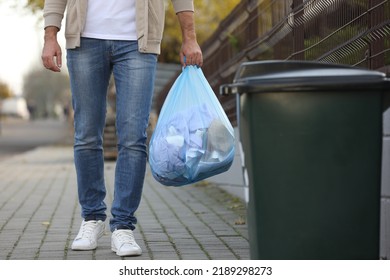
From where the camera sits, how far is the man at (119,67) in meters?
4.89

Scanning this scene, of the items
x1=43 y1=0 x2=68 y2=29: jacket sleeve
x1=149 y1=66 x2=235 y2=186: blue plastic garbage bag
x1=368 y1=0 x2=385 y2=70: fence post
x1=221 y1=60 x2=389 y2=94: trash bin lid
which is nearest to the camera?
x1=221 y1=60 x2=389 y2=94: trash bin lid

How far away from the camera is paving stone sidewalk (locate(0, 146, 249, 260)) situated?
16.7 feet

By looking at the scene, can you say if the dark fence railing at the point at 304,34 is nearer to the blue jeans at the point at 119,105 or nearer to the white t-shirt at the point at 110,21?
the blue jeans at the point at 119,105

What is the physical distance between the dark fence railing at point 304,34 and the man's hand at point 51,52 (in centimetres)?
171

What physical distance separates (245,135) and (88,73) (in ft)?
4.83

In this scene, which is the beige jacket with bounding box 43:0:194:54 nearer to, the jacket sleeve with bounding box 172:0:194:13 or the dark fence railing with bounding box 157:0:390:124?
the jacket sleeve with bounding box 172:0:194:13

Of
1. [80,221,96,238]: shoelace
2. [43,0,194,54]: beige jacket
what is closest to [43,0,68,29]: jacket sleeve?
[43,0,194,54]: beige jacket

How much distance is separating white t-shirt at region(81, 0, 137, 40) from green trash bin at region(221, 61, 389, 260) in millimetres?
1404

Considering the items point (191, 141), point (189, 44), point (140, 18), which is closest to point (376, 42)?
point (189, 44)

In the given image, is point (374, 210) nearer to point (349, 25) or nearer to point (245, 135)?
point (245, 135)

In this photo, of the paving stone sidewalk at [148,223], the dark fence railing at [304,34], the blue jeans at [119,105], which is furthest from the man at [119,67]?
the dark fence railing at [304,34]

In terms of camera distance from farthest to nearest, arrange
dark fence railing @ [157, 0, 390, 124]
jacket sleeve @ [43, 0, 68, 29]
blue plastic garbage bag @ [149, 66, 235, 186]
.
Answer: jacket sleeve @ [43, 0, 68, 29]
dark fence railing @ [157, 0, 390, 124]
blue plastic garbage bag @ [149, 66, 235, 186]

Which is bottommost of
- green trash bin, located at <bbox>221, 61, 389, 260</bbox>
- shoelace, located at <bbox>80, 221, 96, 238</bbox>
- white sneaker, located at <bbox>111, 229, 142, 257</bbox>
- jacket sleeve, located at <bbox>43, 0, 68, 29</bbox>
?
white sneaker, located at <bbox>111, 229, 142, 257</bbox>

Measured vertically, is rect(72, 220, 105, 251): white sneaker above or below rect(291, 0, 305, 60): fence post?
below
